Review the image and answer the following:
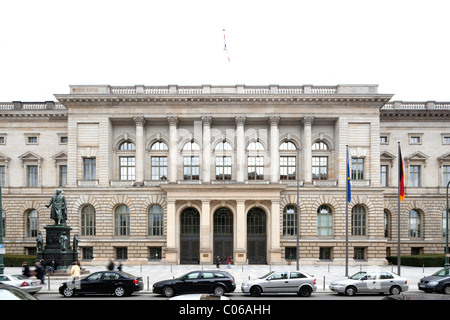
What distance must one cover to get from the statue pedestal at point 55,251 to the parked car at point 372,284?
20586mm

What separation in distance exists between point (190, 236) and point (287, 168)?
14.1 meters

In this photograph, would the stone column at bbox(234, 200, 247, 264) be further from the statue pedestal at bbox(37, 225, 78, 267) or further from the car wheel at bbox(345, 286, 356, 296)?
the car wheel at bbox(345, 286, 356, 296)

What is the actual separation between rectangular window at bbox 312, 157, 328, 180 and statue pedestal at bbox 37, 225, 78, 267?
1160 inches

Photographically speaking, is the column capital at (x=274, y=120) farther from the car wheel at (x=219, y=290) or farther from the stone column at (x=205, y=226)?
the car wheel at (x=219, y=290)

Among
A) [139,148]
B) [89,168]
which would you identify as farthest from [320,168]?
[89,168]

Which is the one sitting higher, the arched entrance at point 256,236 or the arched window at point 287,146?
the arched window at point 287,146

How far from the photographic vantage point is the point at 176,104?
169 feet

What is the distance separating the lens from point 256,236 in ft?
169

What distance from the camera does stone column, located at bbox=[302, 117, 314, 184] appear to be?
5103cm

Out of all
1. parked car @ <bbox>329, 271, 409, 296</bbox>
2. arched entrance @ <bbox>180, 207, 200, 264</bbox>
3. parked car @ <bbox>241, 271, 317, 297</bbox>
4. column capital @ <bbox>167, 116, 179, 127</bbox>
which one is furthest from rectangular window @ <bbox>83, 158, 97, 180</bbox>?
parked car @ <bbox>329, 271, 409, 296</bbox>

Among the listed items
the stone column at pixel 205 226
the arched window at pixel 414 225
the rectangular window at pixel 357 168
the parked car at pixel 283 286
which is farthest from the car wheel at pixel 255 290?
the arched window at pixel 414 225

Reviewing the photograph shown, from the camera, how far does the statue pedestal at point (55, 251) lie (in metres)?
33.8
